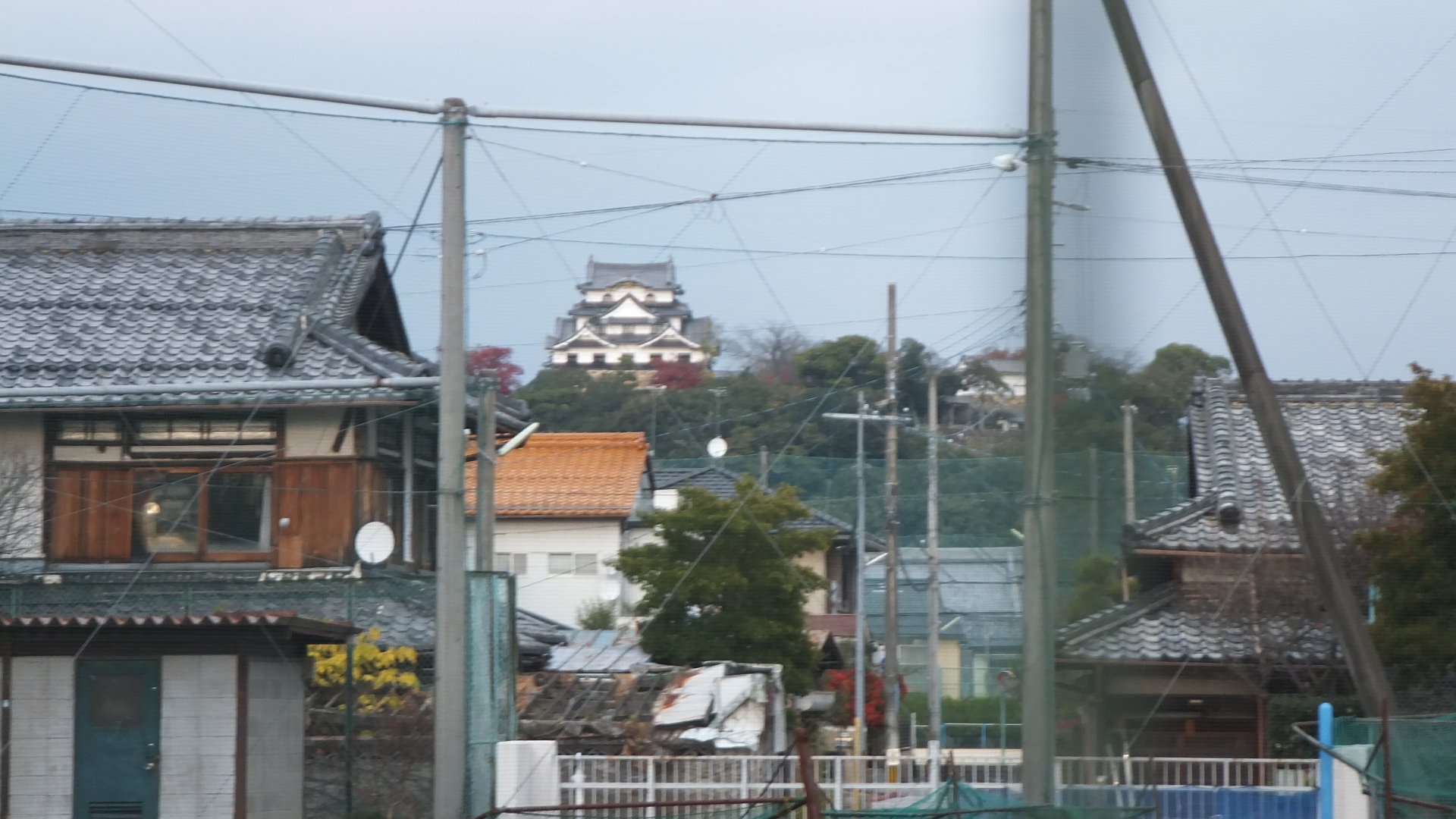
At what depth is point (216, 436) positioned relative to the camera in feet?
32.8

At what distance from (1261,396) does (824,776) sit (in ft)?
14.3

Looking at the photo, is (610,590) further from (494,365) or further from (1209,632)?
(1209,632)

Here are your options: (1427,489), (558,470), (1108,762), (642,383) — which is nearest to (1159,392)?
(1427,489)

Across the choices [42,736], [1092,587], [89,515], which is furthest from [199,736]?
[1092,587]

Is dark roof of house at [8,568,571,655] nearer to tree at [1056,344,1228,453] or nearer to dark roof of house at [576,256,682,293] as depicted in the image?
dark roof of house at [576,256,682,293]

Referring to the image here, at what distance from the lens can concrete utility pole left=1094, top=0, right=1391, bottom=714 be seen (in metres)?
8.06

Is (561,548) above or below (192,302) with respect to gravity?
below

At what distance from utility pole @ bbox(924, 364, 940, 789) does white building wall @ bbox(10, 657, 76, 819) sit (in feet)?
18.1

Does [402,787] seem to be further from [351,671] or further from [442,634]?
[442,634]

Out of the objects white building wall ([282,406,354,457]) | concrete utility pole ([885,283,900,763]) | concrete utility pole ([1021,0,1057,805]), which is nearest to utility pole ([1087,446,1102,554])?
concrete utility pole ([1021,0,1057,805])

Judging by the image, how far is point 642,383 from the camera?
10133 mm

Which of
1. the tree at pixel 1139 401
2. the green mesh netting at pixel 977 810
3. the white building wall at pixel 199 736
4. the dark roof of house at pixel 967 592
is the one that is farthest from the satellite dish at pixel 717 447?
the white building wall at pixel 199 736

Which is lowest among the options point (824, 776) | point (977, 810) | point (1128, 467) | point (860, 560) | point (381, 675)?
point (824, 776)

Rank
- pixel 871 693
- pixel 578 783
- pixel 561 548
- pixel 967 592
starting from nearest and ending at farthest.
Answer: pixel 578 783 → pixel 561 548 → pixel 967 592 → pixel 871 693
